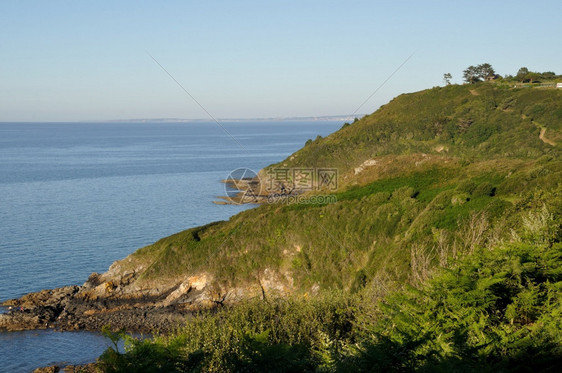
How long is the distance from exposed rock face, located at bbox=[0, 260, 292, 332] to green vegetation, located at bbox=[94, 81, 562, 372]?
81 cm

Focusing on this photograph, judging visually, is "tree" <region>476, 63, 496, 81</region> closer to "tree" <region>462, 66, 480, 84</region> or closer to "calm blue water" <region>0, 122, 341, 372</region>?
"tree" <region>462, 66, 480, 84</region>

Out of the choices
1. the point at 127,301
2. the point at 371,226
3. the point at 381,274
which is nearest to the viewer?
the point at 381,274

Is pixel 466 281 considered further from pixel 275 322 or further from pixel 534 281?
pixel 275 322

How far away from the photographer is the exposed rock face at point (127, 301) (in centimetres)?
3719

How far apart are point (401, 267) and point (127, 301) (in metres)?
21.7

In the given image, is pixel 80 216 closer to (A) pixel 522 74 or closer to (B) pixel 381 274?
Result: (B) pixel 381 274

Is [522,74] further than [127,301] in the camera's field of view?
Yes

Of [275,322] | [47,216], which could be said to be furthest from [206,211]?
[275,322]

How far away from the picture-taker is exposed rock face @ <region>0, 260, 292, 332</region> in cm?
3719

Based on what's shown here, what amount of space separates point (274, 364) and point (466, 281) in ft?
22.6

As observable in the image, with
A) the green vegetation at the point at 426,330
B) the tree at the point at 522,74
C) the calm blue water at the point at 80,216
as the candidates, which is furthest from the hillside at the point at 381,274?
the tree at the point at 522,74

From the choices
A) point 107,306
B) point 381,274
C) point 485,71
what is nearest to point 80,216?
point 107,306

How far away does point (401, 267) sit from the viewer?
30.8m

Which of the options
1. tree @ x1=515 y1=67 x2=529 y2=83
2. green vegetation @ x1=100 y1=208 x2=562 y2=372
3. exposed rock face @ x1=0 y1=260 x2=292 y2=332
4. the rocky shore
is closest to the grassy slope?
exposed rock face @ x1=0 y1=260 x2=292 y2=332
